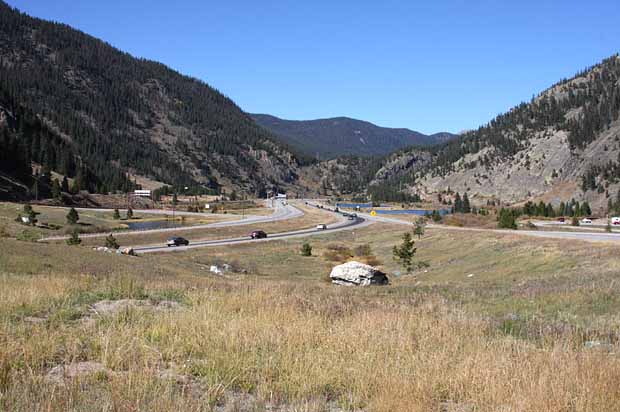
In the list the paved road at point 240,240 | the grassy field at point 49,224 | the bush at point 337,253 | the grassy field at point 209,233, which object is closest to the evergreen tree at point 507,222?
the bush at point 337,253

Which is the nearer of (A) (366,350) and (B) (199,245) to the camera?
(A) (366,350)

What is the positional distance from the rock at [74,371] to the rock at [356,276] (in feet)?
95.6

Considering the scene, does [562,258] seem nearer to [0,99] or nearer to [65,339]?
[65,339]

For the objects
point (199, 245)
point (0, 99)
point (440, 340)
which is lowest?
point (199, 245)

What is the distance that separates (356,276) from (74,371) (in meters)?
29.9

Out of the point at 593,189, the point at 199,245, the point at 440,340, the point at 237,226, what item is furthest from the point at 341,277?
the point at 593,189

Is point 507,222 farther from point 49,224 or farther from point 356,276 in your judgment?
point 49,224

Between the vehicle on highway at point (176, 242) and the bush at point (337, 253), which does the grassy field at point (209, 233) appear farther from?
the bush at point (337, 253)

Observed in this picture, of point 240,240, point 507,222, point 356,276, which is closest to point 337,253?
point 240,240

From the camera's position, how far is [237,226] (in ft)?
305

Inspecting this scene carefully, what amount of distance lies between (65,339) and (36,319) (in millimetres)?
2170

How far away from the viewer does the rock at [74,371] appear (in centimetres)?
554

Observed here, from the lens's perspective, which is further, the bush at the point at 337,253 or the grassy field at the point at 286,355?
the bush at the point at 337,253

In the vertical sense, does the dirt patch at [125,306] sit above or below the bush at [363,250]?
above
